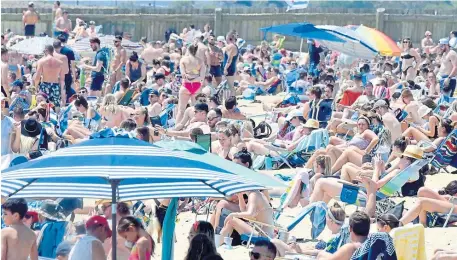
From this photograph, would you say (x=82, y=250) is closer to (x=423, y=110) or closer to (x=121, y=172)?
(x=121, y=172)

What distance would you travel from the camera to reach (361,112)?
40.9ft

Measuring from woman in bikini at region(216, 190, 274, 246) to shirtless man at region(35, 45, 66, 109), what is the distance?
7.18m

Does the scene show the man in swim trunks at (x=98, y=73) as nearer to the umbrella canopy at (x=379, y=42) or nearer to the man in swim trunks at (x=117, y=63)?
the man in swim trunks at (x=117, y=63)

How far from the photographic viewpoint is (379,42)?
1752cm

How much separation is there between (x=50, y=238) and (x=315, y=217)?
238cm

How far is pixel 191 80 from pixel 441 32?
14.6m

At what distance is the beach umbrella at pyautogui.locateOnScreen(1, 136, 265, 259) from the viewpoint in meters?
5.68

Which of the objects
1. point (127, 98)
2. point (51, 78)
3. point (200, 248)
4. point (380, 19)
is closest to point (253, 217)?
point (200, 248)

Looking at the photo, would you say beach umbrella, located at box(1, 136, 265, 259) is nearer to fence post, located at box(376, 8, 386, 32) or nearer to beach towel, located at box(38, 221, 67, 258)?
beach towel, located at box(38, 221, 67, 258)

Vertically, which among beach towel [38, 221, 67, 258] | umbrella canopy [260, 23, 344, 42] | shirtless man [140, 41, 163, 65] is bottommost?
shirtless man [140, 41, 163, 65]

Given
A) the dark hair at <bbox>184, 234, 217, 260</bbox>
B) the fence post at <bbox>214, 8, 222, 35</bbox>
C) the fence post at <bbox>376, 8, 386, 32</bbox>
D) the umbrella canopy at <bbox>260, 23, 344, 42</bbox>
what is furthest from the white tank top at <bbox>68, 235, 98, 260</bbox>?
the fence post at <bbox>214, 8, 222, 35</bbox>

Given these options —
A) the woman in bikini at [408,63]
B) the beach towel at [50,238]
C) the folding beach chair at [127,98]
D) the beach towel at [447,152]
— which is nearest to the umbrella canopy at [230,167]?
the beach towel at [50,238]

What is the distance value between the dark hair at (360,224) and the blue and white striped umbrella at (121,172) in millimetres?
813

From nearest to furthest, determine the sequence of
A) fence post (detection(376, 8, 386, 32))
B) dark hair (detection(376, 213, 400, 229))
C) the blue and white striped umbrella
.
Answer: the blue and white striped umbrella → dark hair (detection(376, 213, 400, 229)) → fence post (detection(376, 8, 386, 32))
